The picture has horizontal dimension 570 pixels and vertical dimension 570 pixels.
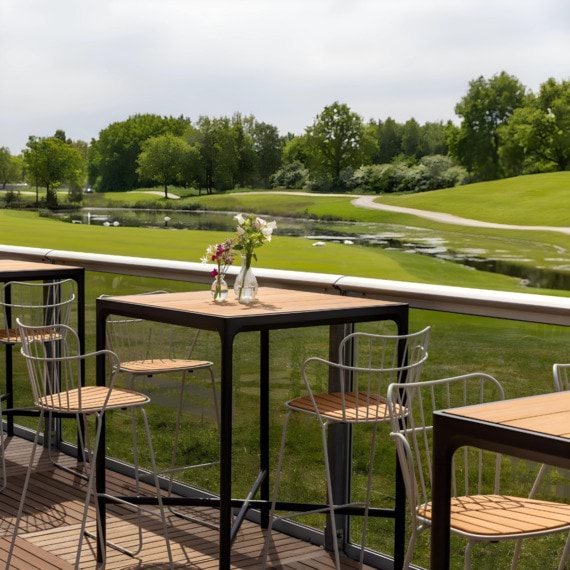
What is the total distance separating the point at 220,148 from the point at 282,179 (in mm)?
1065

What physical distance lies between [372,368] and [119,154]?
43.1ft

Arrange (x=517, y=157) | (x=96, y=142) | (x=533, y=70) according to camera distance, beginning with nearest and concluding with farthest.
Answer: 1. (x=96, y=142)
2. (x=517, y=157)
3. (x=533, y=70)

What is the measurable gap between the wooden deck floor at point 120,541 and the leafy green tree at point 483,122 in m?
17.8

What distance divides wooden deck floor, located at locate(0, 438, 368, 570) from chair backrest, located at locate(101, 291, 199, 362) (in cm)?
70

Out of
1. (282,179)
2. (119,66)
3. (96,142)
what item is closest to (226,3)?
(119,66)

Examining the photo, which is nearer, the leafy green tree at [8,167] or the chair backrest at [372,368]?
the chair backrest at [372,368]

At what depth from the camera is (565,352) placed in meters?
3.24

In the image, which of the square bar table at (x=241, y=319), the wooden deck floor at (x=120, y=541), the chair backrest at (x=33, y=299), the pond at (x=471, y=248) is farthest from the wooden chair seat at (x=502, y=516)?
the pond at (x=471, y=248)

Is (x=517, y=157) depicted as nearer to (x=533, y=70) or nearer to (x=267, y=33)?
(x=533, y=70)

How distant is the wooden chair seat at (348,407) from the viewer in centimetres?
316

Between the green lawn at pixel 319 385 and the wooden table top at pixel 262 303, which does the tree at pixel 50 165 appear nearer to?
the green lawn at pixel 319 385

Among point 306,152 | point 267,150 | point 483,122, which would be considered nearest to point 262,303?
point 267,150

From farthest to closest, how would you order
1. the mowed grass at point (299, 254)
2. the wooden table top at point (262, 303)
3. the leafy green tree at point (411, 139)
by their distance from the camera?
the mowed grass at point (299, 254) < the leafy green tree at point (411, 139) < the wooden table top at point (262, 303)

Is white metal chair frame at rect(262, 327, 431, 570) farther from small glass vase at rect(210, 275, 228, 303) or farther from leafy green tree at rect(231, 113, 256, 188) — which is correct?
leafy green tree at rect(231, 113, 256, 188)
